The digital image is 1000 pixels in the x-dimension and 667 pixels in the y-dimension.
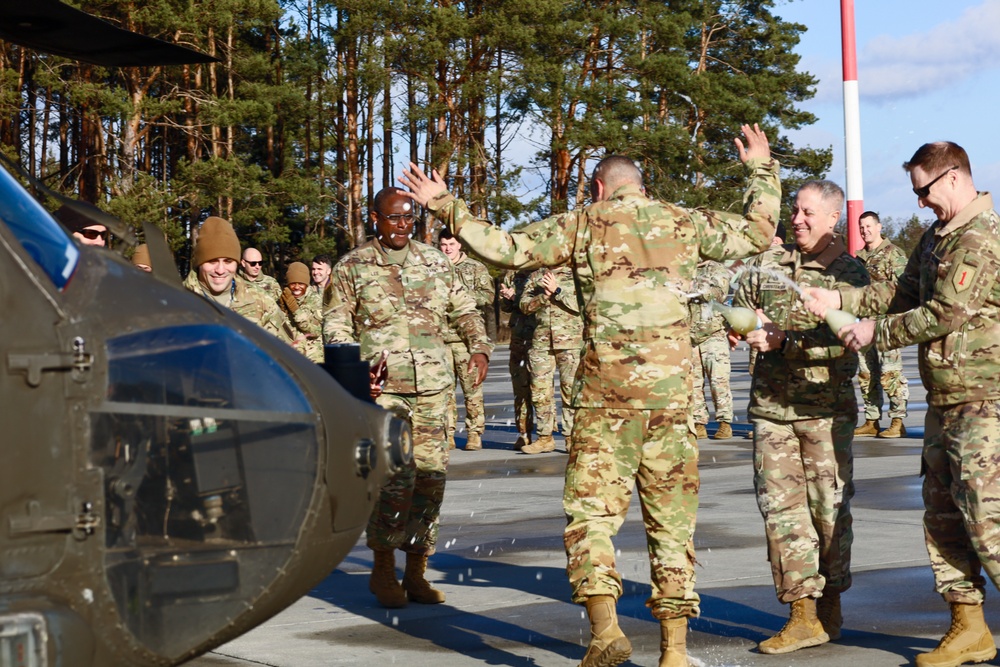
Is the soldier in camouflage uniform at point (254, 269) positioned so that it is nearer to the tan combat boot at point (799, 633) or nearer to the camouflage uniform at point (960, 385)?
the tan combat boot at point (799, 633)

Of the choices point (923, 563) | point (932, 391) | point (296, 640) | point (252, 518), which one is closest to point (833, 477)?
point (932, 391)

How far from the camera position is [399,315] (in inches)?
304

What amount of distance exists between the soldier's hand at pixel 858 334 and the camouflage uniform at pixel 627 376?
0.74 m

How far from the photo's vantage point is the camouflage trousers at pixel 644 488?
5812 mm

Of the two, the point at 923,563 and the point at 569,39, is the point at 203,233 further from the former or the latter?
the point at 569,39

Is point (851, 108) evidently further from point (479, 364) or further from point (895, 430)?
point (479, 364)

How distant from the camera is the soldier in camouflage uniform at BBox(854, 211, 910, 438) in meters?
13.6

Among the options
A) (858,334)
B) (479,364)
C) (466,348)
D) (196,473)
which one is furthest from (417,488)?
(466,348)

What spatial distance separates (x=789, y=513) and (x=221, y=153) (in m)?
38.7

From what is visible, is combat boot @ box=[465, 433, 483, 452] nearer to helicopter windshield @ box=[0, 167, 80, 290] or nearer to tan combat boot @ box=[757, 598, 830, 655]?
tan combat boot @ box=[757, 598, 830, 655]

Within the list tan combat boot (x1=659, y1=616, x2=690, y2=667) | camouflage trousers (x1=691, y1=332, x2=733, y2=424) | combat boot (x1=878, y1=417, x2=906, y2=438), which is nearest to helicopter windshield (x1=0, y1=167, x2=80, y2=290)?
tan combat boot (x1=659, y1=616, x2=690, y2=667)

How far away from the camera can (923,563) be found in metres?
7.97

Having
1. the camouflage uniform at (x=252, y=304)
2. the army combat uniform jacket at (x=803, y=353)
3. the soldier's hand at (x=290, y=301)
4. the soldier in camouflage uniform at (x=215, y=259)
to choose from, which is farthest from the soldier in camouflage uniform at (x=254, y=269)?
the army combat uniform jacket at (x=803, y=353)

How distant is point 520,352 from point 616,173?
31.2 feet
